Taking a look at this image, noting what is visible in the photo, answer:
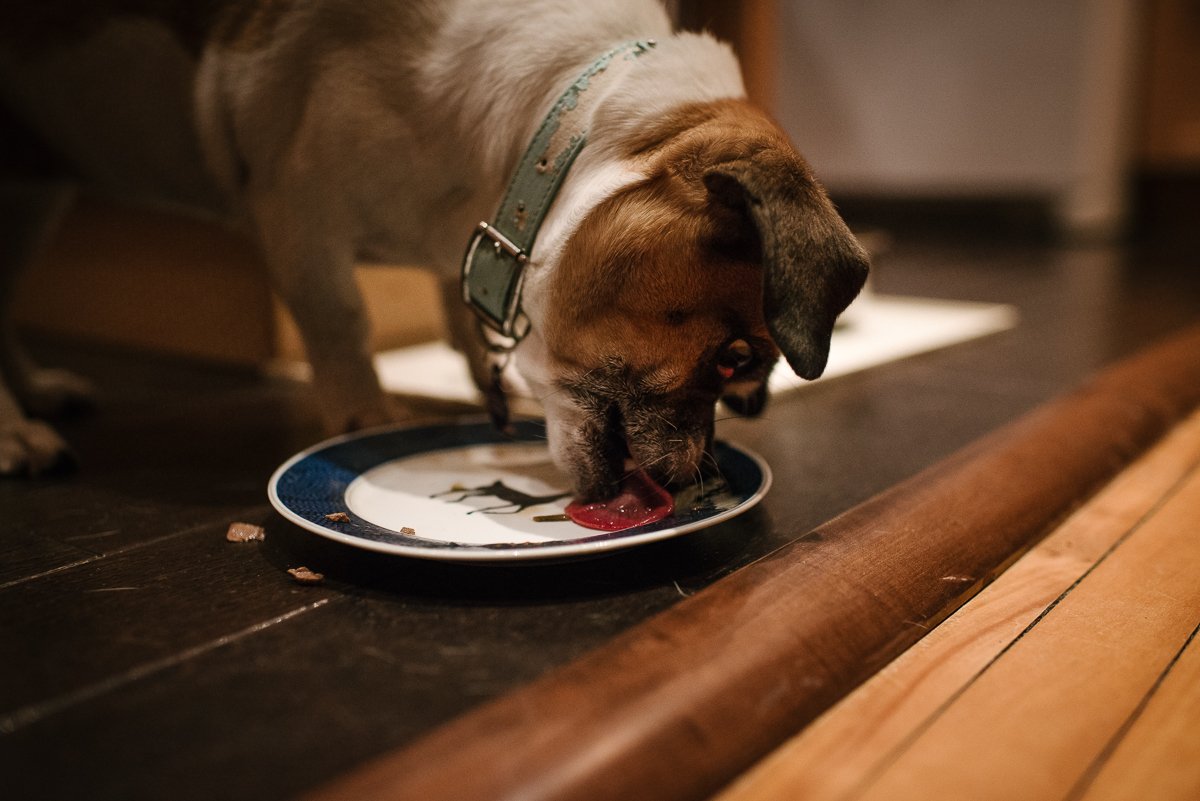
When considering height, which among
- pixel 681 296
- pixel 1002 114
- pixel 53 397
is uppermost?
pixel 681 296

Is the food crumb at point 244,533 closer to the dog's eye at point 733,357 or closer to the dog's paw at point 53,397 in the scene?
the dog's eye at point 733,357

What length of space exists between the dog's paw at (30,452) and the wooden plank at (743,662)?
108cm

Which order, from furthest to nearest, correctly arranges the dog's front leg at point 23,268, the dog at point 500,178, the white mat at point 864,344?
the white mat at point 864,344
the dog's front leg at point 23,268
the dog at point 500,178

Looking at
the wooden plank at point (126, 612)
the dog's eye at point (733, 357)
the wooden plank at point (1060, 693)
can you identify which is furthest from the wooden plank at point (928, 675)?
the wooden plank at point (126, 612)

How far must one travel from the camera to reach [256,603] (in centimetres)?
109

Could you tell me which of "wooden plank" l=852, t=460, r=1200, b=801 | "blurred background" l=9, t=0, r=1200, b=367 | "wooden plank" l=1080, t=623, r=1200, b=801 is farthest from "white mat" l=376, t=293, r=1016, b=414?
"blurred background" l=9, t=0, r=1200, b=367

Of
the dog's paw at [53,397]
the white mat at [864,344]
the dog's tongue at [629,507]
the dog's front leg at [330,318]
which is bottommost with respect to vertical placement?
the white mat at [864,344]

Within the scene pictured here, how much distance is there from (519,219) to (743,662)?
2.13ft

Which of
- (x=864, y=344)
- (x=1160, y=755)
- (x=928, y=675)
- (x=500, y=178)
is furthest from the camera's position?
(x=864, y=344)

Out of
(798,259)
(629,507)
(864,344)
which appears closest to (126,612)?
(629,507)

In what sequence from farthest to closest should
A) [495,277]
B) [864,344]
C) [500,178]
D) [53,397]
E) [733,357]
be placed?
[864,344], [53,397], [500,178], [495,277], [733,357]

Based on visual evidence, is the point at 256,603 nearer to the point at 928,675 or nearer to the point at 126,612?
the point at 126,612

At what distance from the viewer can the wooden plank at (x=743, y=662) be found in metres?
0.75

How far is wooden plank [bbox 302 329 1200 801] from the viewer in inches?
29.6
